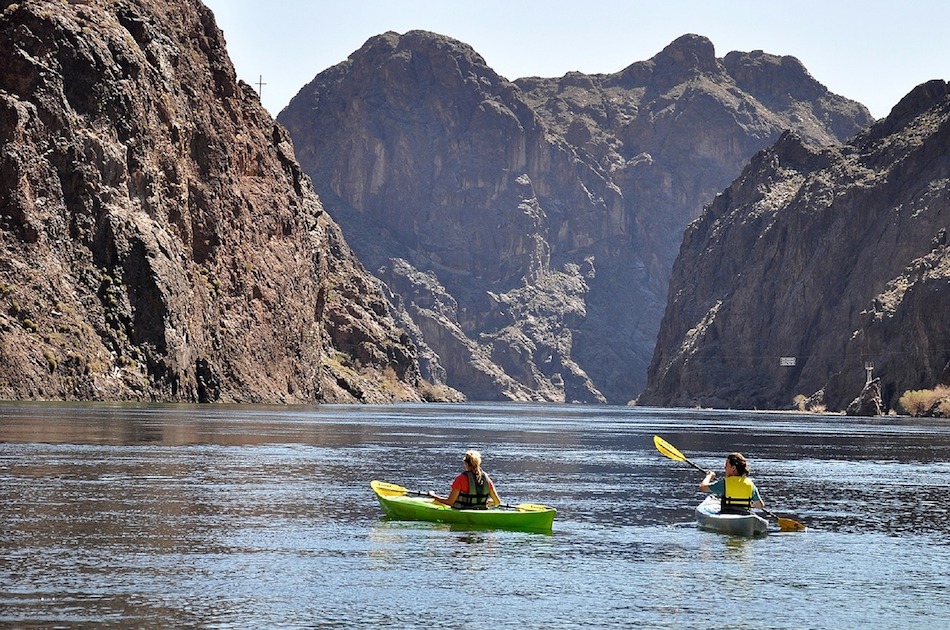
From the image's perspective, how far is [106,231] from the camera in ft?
461

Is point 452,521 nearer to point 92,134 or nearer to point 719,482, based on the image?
point 719,482

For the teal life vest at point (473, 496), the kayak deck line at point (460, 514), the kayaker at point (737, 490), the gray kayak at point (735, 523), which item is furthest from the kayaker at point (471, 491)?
the kayaker at point (737, 490)

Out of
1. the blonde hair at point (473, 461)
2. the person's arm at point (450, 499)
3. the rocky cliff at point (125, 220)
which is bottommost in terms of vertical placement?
the person's arm at point (450, 499)

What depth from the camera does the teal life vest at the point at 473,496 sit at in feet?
121

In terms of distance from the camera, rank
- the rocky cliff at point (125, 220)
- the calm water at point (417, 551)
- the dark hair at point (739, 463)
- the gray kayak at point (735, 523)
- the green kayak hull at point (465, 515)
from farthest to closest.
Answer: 1. the rocky cliff at point (125, 220)
2. the dark hair at point (739, 463)
3. the gray kayak at point (735, 523)
4. the green kayak hull at point (465, 515)
5. the calm water at point (417, 551)

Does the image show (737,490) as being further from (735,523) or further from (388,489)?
(388,489)

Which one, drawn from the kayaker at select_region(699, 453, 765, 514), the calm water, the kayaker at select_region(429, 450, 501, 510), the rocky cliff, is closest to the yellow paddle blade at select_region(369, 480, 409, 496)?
the calm water

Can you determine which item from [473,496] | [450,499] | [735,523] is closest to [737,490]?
[735,523]

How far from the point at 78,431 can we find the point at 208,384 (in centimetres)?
8939

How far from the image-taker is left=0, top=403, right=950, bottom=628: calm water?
24438 millimetres

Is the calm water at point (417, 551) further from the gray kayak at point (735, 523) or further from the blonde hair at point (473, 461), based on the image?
the blonde hair at point (473, 461)

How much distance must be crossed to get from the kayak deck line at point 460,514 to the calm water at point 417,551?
40 cm

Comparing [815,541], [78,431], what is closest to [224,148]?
[78,431]

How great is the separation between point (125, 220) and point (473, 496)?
11397 centimetres
